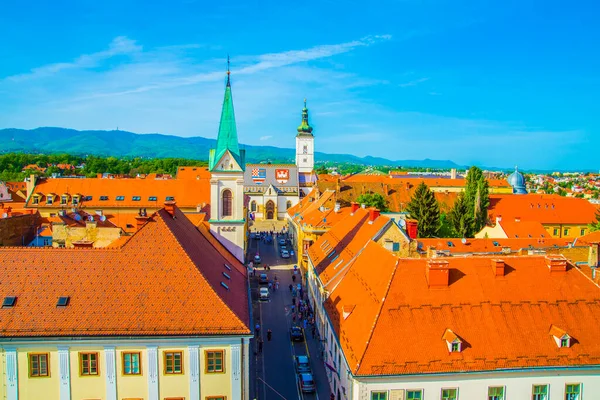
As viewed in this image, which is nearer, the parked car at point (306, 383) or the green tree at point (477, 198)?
the parked car at point (306, 383)

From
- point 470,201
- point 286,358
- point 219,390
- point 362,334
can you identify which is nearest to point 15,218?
point 286,358

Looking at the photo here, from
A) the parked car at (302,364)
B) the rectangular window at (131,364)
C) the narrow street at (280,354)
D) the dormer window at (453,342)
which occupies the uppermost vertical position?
the dormer window at (453,342)

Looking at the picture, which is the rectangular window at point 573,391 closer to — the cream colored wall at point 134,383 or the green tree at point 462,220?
the cream colored wall at point 134,383

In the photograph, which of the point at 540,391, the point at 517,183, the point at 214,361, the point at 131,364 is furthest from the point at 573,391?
the point at 517,183

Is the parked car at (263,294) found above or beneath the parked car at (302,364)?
above

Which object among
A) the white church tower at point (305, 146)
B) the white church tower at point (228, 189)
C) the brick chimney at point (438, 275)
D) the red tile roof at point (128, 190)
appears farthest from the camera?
the white church tower at point (305, 146)

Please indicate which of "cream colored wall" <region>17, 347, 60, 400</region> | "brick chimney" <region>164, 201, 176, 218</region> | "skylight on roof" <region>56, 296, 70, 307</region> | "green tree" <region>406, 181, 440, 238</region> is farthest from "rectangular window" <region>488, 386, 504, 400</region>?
"green tree" <region>406, 181, 440, 238</region>

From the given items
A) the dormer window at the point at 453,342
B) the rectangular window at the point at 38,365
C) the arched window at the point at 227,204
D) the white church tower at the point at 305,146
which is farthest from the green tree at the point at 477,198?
the white church tower at the point at 305,146

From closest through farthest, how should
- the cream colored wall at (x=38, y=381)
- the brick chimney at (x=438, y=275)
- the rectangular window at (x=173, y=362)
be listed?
1. the cream colored wall at (x=38, y=381)
2. the rectangular window at (x=173, y=362)
3. the brick chimney at (x=438, y=275)

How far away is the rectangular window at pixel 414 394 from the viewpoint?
24453 mm

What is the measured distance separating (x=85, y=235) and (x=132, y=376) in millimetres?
23873

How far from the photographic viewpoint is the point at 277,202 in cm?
13250

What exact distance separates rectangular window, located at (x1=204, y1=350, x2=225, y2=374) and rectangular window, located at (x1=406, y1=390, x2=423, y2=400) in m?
8.78

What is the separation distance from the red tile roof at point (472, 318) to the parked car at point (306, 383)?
15.5 feet
